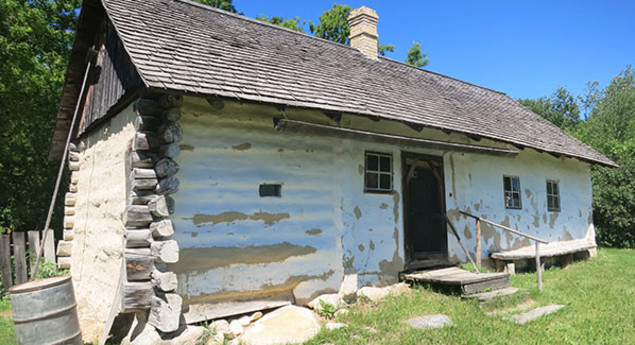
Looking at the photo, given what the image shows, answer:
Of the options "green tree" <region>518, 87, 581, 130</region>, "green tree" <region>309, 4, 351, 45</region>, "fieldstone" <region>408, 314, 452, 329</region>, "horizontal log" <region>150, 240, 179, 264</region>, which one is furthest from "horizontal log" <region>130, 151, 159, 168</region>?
"green tree" <region>518, 87, 581, 130</region>

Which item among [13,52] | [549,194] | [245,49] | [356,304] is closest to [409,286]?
[356,304]

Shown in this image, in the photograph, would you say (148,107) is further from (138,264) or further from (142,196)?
(138,264)

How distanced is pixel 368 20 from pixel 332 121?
597 centimetres

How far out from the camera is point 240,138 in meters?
6.04

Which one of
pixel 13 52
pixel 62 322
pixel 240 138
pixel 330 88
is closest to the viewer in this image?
pixel 62 322

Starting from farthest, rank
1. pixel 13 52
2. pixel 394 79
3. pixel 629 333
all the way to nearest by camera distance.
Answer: pixel 13 52
pixel 394 79
pixel 629 333

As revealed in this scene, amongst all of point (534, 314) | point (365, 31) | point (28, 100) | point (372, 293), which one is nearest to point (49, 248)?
point (28, 100)

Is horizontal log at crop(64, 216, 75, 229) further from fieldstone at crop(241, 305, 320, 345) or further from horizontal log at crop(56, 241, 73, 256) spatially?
fieldstone at crop(241, 305, 320, 345)

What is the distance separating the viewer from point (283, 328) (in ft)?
18.0

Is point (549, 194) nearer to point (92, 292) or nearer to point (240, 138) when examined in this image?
point (240, 138)

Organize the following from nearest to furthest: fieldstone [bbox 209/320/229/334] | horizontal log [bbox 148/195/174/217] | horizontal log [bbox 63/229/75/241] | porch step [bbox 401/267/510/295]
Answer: horizontal log [bbox 148/195/174/217] → fieldstone [bbox 209/320/229/334] → porch step [bbox 401/267/510/295] → horizontal log [bbox 63/229/75/241]

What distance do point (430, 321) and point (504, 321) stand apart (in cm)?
108

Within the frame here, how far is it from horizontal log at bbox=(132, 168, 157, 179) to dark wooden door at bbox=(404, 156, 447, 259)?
15.3ft

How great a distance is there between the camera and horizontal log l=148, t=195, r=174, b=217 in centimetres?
522
